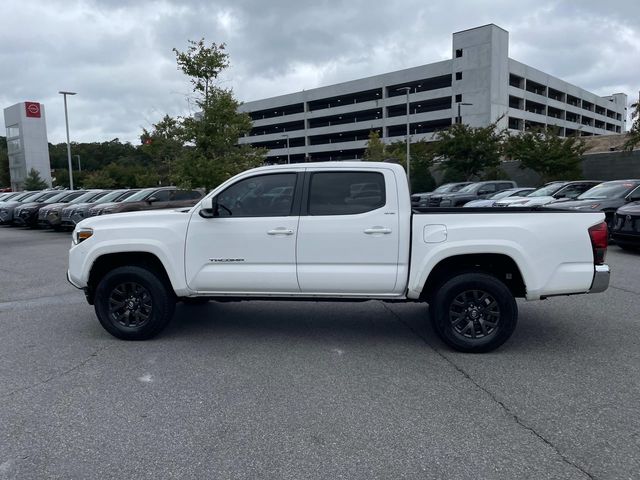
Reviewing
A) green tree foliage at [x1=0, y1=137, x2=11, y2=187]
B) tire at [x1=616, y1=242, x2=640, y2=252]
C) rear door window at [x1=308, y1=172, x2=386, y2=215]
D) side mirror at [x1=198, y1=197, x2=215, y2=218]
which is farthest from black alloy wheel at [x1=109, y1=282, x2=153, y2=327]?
green tree foliage at [x1=0, y1=137, x2=11, y2=187]

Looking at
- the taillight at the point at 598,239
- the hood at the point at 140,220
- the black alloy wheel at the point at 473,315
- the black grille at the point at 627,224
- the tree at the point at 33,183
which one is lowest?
the black alloy wheel at the point at 473,315

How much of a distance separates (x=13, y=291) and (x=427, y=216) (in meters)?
7.15

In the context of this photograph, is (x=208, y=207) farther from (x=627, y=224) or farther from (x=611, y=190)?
(x=611, y=190)

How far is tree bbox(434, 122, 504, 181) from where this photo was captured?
3412cm

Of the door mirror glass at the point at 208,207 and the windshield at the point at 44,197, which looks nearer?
the door mirror glass at the point at 208,207

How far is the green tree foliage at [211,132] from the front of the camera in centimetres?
1855

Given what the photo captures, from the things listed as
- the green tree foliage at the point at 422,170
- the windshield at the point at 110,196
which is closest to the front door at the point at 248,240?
the windshield at the point at 110,196

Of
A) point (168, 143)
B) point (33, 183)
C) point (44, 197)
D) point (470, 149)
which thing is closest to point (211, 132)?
point (168, 143)

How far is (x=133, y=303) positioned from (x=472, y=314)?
3617 millimetres

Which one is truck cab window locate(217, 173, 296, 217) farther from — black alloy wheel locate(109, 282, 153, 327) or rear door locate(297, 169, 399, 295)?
black alloy wheel locate(109, 282, 153, 327)

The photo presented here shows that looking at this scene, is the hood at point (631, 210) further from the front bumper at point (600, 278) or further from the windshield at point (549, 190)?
the front bumper at point (600, 278)

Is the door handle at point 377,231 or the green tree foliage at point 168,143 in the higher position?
the green tree foliage at point 168,143

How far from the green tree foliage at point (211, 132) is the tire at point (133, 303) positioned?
517 inches

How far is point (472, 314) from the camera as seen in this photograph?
5.08m
